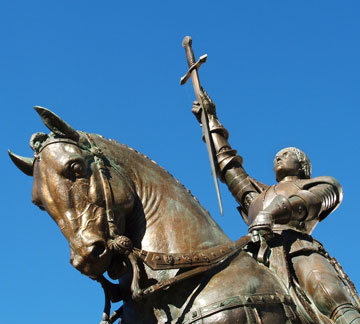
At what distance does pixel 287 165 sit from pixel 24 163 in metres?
3.16

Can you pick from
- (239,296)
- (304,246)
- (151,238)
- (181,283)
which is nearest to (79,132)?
(151,238)

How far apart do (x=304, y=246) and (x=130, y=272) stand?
1942 millimetres

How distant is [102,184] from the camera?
564 cm

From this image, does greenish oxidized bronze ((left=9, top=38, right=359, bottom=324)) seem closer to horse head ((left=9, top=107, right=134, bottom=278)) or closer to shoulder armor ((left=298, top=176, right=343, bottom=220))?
horse head ((left=9, top=107, right=134, bottom=278))

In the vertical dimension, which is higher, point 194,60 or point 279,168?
point 194,60

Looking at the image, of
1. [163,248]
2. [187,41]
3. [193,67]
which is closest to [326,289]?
[163,248]

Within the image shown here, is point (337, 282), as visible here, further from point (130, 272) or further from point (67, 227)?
point (67, 227)

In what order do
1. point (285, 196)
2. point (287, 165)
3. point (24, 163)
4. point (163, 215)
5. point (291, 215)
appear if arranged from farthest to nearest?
point (287, 165) → point (285, 196) → point (291, 215) → point (24, 163) → point (163, 215)

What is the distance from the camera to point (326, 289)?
20.2ft

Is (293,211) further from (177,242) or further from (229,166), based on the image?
(177,242)

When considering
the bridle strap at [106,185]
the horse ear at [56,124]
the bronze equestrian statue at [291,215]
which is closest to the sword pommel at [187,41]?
the bronze equestrian statue at [291,215]

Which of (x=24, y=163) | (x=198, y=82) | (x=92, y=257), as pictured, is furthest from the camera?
(x=198, y=82)

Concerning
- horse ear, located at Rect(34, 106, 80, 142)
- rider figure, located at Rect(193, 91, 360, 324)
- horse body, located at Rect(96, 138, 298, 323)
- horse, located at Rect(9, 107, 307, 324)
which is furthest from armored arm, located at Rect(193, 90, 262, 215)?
horse ear, located at Rect(34, 106, 80, 142)

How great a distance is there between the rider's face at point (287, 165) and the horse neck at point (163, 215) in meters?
1.75
